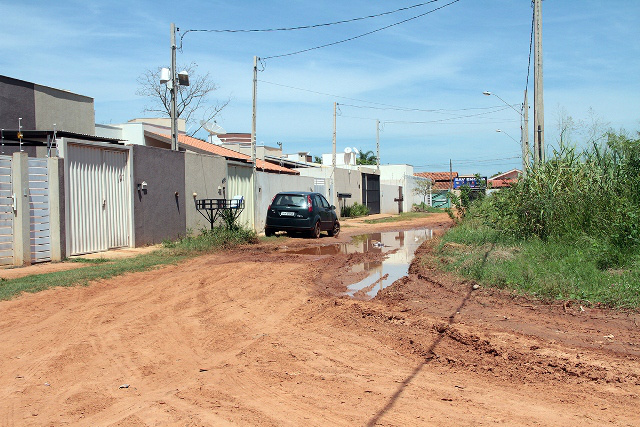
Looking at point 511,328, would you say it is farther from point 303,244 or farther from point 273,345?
point 303,244

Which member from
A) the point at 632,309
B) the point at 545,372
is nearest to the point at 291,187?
the point at 632,309

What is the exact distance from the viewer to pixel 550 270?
983cm

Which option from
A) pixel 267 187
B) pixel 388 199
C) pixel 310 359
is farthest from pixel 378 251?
pixel 388 199

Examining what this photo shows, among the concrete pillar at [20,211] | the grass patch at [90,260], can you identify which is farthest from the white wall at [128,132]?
the concrete pillar at [20,211]

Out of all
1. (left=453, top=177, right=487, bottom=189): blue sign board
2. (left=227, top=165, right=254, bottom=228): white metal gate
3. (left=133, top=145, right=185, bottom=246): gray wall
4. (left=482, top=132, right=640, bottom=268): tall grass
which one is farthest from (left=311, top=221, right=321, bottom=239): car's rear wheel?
(left=453, top=177, right=487, bottom=189): blue sign board

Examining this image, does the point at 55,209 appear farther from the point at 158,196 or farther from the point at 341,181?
the point at 341,181

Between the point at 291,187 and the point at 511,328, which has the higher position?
the point at 291,187

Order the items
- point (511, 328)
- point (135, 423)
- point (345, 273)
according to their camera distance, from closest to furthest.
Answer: point (135, 423), point (511, 328), point (345, 273)

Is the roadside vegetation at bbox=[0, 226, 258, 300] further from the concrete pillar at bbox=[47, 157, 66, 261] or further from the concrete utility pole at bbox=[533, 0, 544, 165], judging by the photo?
the concrete utility pole at bbox=[533, 0, 544, 165]

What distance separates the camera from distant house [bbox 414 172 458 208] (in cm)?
6762

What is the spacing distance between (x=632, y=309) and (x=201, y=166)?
14616 millimetres

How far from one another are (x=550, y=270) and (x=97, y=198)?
1040 cm

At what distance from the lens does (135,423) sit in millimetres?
4309

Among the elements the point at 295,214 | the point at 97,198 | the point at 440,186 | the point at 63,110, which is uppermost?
the point at 63,110
